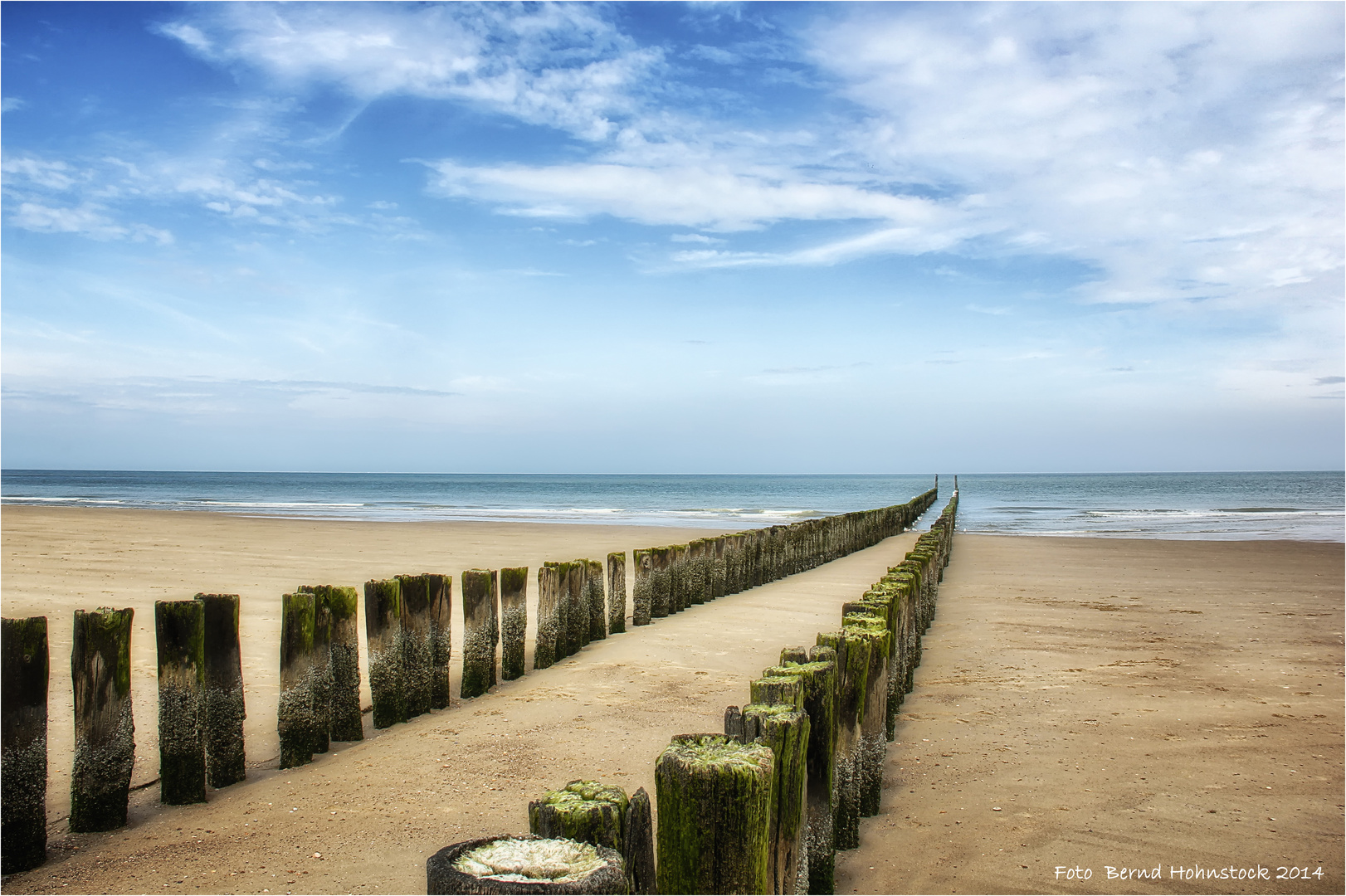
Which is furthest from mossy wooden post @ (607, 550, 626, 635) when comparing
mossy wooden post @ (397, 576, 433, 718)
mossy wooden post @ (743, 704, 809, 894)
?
mossy wooden post @ (743, 704, 809, 894)

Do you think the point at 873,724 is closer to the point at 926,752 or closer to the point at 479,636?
the point at 926,752

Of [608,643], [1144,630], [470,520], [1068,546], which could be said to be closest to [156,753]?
[608,643]

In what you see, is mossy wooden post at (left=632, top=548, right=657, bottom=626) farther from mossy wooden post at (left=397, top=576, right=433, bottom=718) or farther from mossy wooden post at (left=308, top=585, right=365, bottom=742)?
mossy wooden post at (left=308, top=585, right=365, bottom=742)

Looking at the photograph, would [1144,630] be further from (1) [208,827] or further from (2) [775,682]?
(1) [208,827]

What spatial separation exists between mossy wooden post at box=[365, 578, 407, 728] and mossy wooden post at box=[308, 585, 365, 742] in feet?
0.61

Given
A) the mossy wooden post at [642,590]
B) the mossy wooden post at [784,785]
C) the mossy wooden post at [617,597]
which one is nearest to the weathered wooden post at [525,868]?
the mossy wooden post at [784,785]

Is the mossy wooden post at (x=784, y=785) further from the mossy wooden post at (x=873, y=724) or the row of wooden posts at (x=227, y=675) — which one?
the row of wooden posts at (x=227, y=675)

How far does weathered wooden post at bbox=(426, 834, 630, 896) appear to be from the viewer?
1.49 m

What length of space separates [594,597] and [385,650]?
244 cm

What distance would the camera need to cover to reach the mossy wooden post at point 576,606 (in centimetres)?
638

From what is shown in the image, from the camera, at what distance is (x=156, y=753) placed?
428cm

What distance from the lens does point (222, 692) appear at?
374 centimetres

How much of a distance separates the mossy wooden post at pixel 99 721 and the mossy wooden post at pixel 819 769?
273cm

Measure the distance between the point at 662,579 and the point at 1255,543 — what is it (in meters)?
16.5
